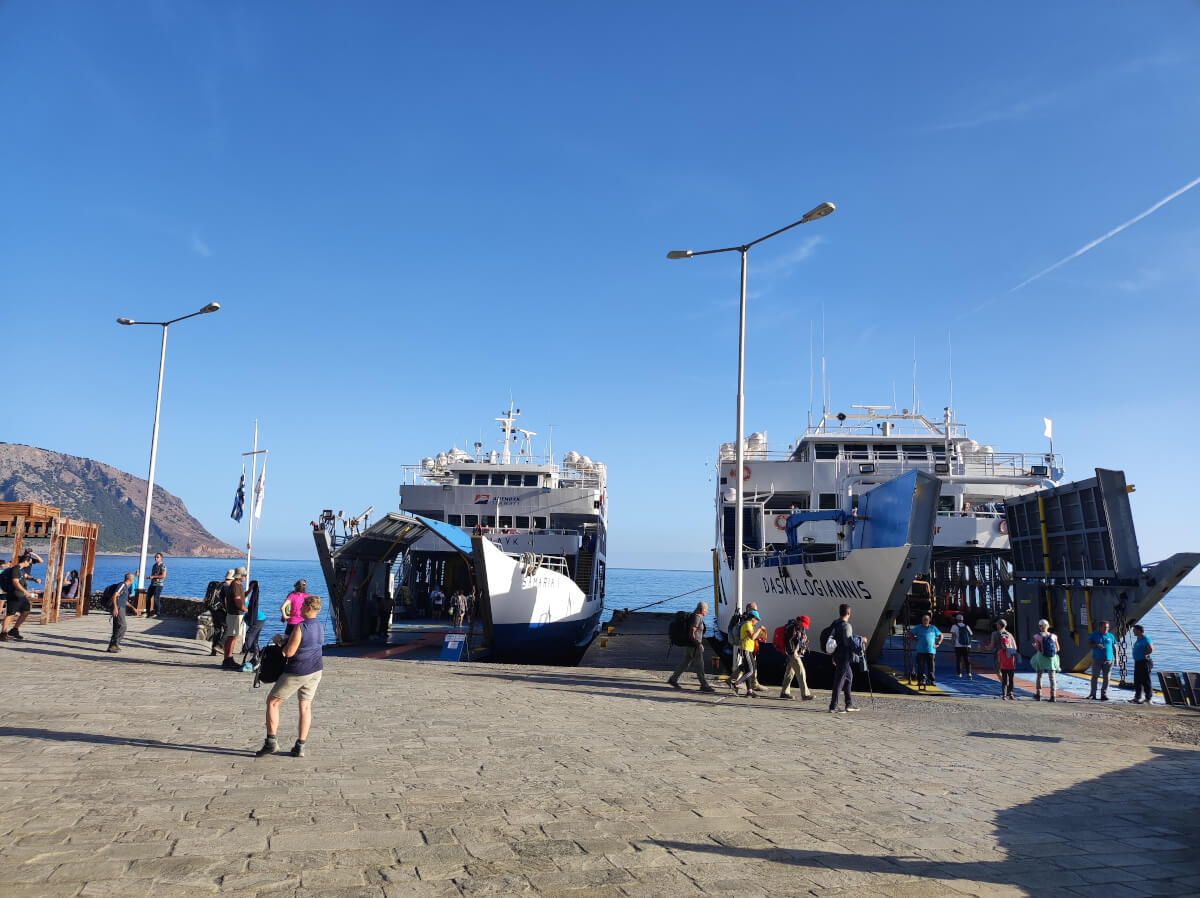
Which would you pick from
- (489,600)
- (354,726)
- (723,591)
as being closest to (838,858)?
(354,726)

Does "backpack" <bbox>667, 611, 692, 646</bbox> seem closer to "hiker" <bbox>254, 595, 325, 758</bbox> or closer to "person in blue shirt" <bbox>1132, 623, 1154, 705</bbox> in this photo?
"hiker" <bbox>254, 595, 325, 758</bbox>

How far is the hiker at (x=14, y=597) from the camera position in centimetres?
1480

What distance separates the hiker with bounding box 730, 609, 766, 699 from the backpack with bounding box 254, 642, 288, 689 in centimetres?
804

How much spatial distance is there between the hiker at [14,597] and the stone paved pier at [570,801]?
215 inches

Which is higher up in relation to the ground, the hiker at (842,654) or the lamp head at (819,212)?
the lamp head at (819,212)

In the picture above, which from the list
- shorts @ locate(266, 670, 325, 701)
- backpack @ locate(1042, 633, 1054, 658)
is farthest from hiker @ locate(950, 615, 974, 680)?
shorts @ locate(266, 670, 325, 701)

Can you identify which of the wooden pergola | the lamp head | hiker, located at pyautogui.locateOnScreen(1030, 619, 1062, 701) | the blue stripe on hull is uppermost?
the lamp head

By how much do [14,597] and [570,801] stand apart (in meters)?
14.5

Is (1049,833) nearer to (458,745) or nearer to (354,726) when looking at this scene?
(458,745)

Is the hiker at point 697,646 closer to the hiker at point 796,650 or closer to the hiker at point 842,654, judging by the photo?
the hiker at point 796,650

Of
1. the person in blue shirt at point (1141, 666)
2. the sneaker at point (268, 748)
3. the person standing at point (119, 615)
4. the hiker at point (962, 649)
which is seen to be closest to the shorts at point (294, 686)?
the sneaker at point (268, 748)

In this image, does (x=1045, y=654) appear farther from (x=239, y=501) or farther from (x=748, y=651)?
(x=239, y=501)

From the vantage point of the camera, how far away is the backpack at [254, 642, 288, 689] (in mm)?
6867

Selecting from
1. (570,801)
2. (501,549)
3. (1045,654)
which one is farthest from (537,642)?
(570,801)
